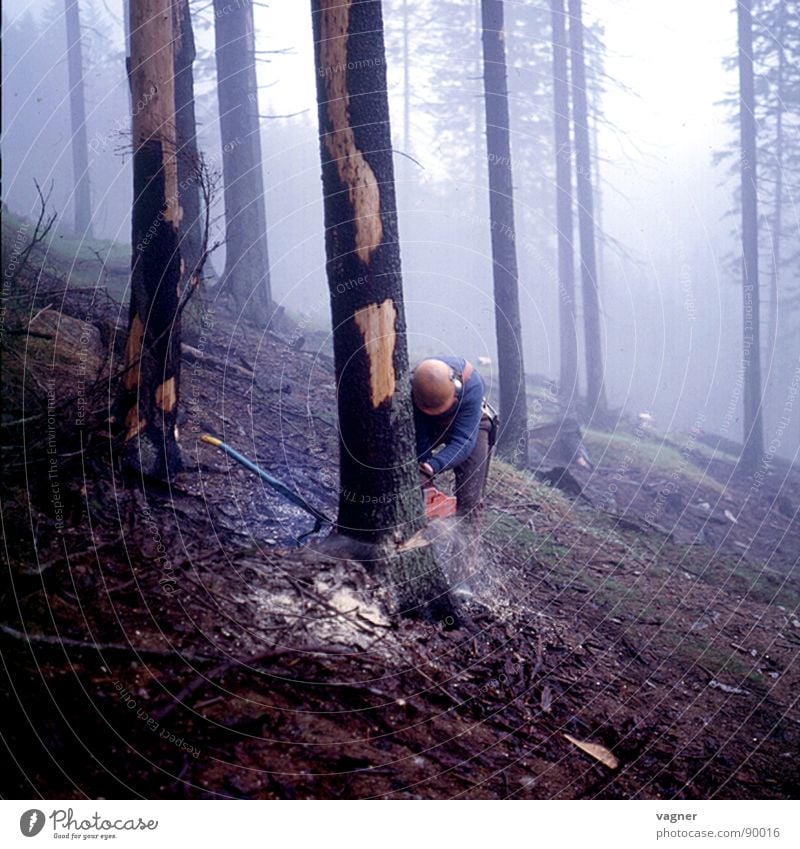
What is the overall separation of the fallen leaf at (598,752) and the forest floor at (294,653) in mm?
12

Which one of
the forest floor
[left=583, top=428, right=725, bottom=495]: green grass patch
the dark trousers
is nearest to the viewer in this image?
the forest floor

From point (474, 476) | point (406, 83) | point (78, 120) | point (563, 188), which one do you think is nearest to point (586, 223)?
point (563, 188)

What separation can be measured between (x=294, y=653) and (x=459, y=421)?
2.33 m

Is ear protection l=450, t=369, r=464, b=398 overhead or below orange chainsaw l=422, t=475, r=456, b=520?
overhead

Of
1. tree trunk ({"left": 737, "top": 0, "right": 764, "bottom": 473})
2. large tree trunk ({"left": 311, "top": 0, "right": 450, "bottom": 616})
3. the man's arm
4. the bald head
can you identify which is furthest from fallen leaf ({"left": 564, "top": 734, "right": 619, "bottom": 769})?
tree trunk ({"left": 737, "top": 0, "right": 764, "bottom": 473})

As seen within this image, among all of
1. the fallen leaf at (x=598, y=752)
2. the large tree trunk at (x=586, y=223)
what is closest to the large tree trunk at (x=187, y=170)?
the fallen leaf at (x=598, y=752)

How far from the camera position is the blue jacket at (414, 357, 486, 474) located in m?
5.39

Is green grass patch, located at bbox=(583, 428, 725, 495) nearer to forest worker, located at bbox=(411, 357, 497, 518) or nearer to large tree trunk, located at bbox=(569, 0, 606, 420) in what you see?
large tree trunk, located at bbox=(569, 0, 606, 420)

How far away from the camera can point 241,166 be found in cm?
1113

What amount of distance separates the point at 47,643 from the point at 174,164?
381 centimetres

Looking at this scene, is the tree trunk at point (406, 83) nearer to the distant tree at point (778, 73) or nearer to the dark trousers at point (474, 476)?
the distant tree at point (778, 73)

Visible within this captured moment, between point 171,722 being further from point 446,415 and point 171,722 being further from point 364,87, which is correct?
point 364,87

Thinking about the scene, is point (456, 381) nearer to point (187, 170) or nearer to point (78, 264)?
point (187, 170)

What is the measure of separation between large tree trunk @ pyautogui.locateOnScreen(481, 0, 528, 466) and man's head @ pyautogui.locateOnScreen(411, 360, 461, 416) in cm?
494
